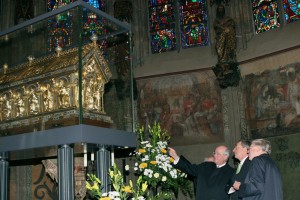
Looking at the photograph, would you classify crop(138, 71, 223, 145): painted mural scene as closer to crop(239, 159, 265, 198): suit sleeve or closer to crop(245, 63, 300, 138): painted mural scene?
crop(245, 63, 300, 138): painted mural scene

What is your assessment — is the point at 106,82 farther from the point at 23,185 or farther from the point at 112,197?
the point at 23,185

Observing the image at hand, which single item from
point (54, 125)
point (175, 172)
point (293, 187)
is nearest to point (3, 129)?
point (54, 125)

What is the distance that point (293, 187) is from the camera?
9.48 meters

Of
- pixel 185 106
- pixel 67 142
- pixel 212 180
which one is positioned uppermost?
pixel 185 106

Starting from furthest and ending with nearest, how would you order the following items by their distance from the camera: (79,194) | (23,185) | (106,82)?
(23,185), (79,194), (106,82)

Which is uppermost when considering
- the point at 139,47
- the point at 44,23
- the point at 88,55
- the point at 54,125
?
the point at 139,47

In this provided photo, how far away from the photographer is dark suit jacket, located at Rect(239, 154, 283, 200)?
4.36 m

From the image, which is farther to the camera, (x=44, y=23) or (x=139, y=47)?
(x=139, y=47)

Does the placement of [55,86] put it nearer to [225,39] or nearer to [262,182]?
[262,182]

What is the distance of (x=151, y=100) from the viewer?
478 inches

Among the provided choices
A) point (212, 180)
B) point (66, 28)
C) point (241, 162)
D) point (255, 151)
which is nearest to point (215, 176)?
point (212, 180)

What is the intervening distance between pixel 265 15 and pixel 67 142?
27.8ft

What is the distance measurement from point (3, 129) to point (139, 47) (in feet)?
24.7

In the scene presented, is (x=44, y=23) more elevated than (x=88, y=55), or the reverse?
(x=44, y=23)
